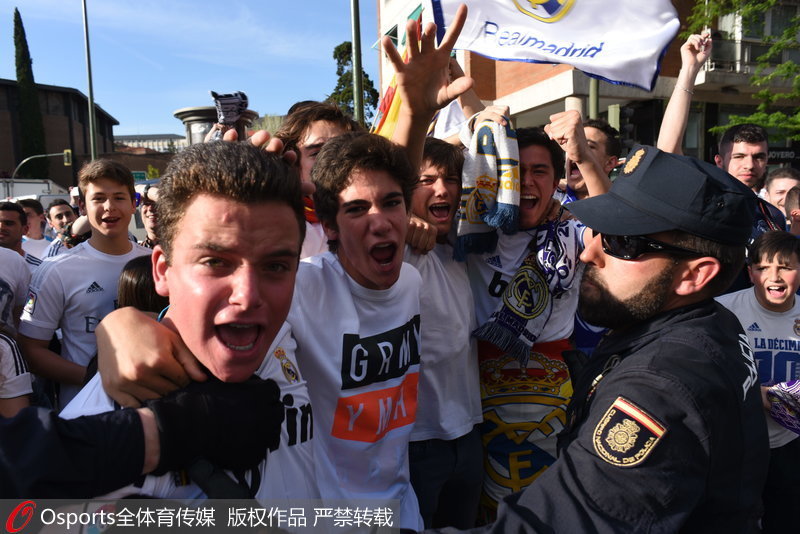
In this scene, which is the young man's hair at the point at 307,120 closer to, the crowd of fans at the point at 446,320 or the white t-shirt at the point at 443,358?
the crowd of fans at the point at 446,320

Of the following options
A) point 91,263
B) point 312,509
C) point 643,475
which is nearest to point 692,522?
point 643,475

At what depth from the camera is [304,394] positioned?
1768 mm

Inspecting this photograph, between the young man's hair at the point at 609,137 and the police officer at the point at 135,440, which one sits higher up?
the young man's hair at the point at 609,137

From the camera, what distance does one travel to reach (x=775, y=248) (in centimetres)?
348

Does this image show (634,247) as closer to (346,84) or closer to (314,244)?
(314,244)

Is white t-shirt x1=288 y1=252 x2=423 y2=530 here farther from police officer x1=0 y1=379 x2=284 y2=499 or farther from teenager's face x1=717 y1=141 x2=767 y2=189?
teenager's face x1=717 y1=141 x2=767 y2=189

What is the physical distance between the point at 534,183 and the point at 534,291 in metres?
0.55

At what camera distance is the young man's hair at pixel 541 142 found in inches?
112

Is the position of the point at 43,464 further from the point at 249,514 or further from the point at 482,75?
the point at 482,75

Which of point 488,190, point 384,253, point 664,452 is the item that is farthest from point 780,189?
point 664,452

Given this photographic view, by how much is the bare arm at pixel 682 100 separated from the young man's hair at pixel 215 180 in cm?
293

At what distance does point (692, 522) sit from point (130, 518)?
1.46 meters

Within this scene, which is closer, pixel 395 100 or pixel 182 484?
pixel 182 484

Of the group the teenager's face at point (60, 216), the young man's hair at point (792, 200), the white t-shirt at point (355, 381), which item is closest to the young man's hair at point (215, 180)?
the white t-shirt at point (355, 381)
